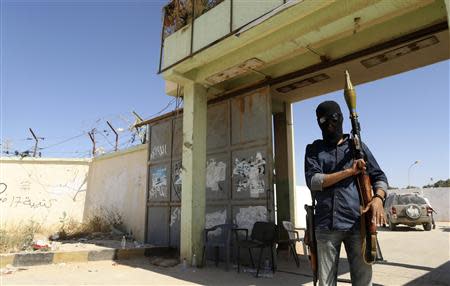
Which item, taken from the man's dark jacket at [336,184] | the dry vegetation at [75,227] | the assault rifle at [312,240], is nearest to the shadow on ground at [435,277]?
the assault rifle at [312,240]

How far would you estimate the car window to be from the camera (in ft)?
49.9

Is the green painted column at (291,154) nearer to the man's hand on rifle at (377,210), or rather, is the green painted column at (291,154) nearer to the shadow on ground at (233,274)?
the shadow on ground at (233,274)

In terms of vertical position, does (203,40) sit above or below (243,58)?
above

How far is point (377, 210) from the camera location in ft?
7.76

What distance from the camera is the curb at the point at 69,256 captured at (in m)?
6.35

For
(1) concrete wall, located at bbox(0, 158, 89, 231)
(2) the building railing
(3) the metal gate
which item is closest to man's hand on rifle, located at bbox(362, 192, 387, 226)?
(2) the building railing

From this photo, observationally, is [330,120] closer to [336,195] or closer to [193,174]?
[336,195]

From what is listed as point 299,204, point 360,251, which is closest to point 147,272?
point 360,251

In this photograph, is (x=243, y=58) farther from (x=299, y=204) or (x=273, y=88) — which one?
(x=299, y=204)

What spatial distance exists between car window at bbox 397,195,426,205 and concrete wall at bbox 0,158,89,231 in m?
13.2

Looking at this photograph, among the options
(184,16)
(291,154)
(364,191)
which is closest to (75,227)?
(291,154)

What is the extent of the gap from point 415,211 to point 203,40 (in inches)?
491

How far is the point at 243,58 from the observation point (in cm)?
624

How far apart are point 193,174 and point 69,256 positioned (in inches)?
116
